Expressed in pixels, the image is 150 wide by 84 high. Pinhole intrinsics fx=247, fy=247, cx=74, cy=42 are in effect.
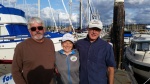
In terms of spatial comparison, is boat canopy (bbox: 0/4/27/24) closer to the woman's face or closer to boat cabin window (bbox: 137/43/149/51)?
boat cabin window (bbox: 137/43/149/51)

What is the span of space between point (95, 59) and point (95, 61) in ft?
0.10

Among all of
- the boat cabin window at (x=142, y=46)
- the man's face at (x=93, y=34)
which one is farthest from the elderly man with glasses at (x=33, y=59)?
the boat cabin window at (x=142, y=46)

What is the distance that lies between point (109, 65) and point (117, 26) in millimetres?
9772

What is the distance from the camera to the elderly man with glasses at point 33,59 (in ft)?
10.6

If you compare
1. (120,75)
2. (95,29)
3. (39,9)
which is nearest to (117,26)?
(120,75)

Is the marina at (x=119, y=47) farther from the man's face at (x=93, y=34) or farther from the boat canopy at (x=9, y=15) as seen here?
the man's face at (x=93, y=34)

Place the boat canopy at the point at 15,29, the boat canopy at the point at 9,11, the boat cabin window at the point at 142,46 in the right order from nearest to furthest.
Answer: the boat cabin window at the point at 142,46 < the boat canopy at the point at 15,29 < the boat canopy at the point at 9,11

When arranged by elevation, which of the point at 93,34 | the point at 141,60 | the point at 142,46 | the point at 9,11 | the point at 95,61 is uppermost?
the point at 9,11

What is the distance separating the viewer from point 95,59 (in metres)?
3.67

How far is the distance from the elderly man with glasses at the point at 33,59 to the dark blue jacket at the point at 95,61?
0.54m

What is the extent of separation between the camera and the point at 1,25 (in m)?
16.1

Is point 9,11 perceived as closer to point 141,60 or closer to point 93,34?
point 141,60

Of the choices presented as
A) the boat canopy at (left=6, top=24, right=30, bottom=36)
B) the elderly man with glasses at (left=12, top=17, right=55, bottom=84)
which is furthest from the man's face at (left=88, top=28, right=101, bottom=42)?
the boat canopy at (left=6, top=24, right=30, bottom=36)

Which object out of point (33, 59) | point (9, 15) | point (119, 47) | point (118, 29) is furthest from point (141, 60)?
point (9, 15)
